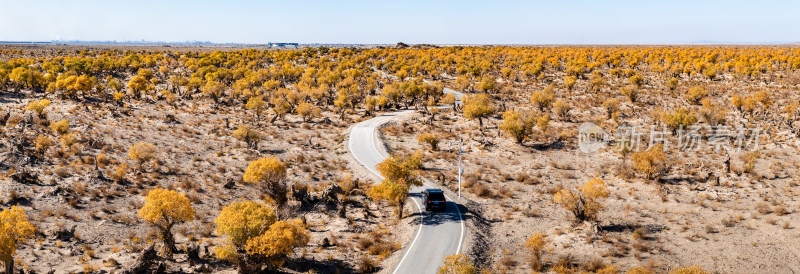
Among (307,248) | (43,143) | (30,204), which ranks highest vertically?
(43,143)

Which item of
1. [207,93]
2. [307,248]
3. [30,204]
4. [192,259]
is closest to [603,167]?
[307,248]

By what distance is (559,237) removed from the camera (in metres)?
27.0

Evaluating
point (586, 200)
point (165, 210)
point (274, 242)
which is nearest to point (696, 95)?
point (586, 200)

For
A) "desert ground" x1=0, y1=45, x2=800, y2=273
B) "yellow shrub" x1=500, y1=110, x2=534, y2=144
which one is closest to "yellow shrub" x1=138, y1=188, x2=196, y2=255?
"desert ground" x1=0, y1=45, x2=800, y2=273

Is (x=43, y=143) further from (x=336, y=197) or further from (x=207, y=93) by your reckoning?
(x=207, y=93)

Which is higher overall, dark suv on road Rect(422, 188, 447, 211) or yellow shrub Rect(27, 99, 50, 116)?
yellow shrub Rect(27, 99, 50, 116)

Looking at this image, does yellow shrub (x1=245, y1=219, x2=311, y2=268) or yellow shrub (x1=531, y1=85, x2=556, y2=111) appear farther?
yellow shrub (x1=531, y1=85, x2=556, y2=111)

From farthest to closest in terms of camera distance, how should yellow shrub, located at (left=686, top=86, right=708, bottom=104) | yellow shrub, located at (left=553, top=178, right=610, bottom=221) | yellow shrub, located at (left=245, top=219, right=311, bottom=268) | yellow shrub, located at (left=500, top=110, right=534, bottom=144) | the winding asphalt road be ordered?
yellow shrub, located at (left=686, top=86, right=708, bottom=104) → yellow shrub, located at (left=500, top=110, right=534, bottom=144) → yellow shrub, located at (left=553, top=178, right=610, bottom=221) → the winding asphalt road → yellow shrub, located at (left=245, top=219, right=311, bottom=268)

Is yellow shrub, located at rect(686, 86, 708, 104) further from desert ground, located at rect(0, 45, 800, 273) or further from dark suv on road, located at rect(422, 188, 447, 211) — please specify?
dark suv on road, located at rect(422, 188, 447, 211)

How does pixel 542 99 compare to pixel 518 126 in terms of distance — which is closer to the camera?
pixel 518 126

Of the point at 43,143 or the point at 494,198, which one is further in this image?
the point at 43,143

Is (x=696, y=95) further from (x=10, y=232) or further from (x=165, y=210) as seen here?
(x=10, y=232)

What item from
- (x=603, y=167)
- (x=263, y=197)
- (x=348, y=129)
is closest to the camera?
(x=263, y=197)

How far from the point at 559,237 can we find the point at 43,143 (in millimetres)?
42963
